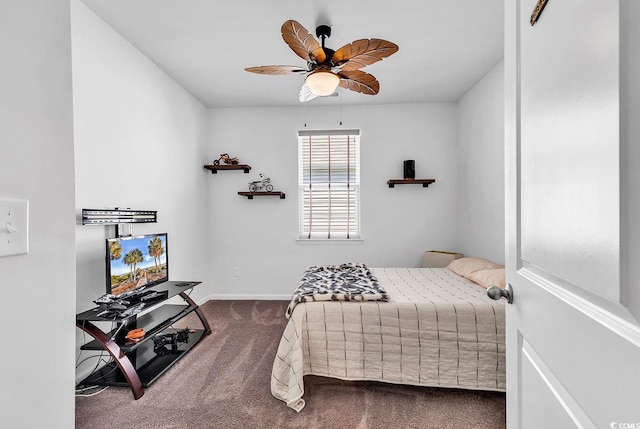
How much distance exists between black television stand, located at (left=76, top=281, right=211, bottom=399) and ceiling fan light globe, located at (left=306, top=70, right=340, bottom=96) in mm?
1995

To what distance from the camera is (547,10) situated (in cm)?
73

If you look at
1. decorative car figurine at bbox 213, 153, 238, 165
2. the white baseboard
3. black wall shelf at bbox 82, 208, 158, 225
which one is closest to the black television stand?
black wall shelf at bbox 82, 208, 158, 225

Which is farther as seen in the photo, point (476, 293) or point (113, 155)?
point (113, 155)

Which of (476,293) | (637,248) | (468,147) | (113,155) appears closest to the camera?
(637,248)

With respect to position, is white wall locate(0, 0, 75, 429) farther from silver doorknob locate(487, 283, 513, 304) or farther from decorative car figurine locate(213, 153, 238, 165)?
decorative car figurine locate(213, 153, 238, 165)

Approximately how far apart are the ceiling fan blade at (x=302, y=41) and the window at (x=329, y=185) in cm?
214

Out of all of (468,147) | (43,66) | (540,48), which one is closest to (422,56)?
(468,147)

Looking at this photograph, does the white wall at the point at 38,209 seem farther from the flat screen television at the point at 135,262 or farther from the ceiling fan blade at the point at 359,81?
the ceiling fan blade at the point at 359,81

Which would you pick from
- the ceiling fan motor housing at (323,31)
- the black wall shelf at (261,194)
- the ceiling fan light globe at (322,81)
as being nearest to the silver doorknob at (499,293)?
the ceiling fan light globe at (322,81)

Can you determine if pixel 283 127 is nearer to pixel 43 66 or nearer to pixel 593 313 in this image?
pixel 43 66

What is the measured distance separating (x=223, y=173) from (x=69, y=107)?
12.5ft

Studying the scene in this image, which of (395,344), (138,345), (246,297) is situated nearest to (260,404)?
(395,344)

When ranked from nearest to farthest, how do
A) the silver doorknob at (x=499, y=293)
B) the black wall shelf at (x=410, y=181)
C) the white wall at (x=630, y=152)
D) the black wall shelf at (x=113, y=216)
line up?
the white wall at (x=630, y=152) < the silver doorknob at (x=499, y=293) < the black wall shelf at (x=113, y=216) < the black wall shelf at (x=410, y=181)

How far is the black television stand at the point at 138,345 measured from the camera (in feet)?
6.62
